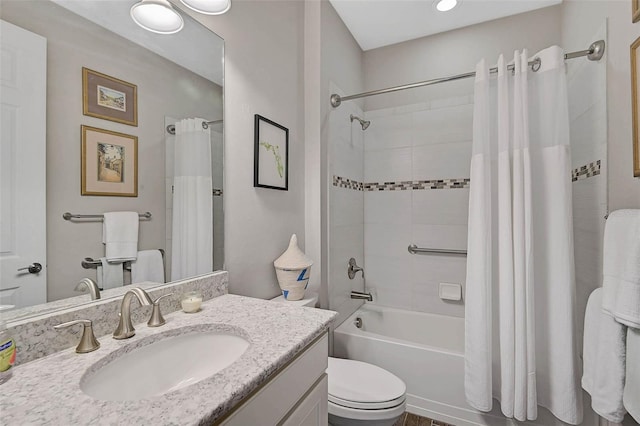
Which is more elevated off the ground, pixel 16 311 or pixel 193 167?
pixel 193 167

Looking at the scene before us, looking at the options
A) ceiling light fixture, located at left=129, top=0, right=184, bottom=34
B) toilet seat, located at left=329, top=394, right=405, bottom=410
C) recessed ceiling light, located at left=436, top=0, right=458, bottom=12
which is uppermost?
recessed ceiling light, located at left=436, top=0, right=458, bottom=12

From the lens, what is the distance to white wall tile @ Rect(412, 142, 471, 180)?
2240 mm

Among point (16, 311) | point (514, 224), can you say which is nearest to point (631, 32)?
point (514, 224)

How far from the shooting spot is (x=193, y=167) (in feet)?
3.77

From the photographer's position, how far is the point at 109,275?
2.90 feet

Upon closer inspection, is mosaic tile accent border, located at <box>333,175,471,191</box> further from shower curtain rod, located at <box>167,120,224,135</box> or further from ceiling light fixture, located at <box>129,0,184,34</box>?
ceiling light fixture, located at <box>129,0,184,34</box>

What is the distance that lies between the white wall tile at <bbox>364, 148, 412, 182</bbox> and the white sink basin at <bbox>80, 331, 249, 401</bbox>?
1934mm

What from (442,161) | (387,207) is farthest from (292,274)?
(442,161)

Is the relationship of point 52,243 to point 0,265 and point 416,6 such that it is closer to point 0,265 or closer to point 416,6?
point 0,265

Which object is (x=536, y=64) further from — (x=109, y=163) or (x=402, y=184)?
(x=109, y=163)

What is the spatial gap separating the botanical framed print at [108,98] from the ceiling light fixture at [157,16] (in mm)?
233

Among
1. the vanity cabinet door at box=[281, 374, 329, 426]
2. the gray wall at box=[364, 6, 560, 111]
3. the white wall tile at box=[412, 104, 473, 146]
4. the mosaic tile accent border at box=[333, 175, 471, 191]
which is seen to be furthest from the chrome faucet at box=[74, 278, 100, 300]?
the gray wall at box=[364, 6, 560, 111]

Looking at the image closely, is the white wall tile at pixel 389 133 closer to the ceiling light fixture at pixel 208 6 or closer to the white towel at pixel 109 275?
the ceiling light fixture at pixel 208 6

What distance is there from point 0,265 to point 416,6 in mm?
2490
